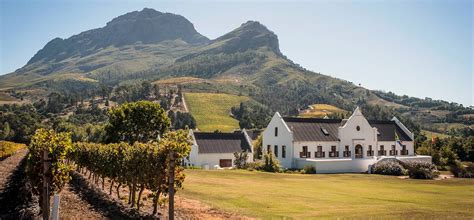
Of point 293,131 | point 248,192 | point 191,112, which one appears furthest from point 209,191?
point 191,112

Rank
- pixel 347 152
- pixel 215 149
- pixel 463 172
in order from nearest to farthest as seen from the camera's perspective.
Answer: pixel 463 172
pixel 347 152
pixel 215 149

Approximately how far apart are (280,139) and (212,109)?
100 meters

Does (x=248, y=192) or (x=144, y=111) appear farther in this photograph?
(x=144, y=111)

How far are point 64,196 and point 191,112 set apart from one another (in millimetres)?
129848

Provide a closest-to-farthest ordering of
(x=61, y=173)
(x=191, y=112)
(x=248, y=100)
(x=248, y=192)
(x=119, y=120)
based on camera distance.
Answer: (x=61, y=173) → (x=248, y=192) → (x=119, y=120) → (x=191, y=112) → (x=248, y=100)

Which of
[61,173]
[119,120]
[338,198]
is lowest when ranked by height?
[338,198]

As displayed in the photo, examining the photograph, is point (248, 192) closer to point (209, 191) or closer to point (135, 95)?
point (209, 191)

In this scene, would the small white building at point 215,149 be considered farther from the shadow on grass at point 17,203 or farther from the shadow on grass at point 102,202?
the shadow on grass at point 17,203

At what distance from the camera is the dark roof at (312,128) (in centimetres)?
6140

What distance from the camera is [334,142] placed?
206 ft

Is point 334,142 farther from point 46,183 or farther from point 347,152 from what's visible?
point 46,183

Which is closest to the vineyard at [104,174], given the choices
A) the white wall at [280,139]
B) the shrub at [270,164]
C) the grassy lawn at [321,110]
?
the shrub at [270,164]

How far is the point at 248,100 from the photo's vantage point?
614ft

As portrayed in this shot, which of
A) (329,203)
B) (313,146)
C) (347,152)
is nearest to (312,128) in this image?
(313,146)
